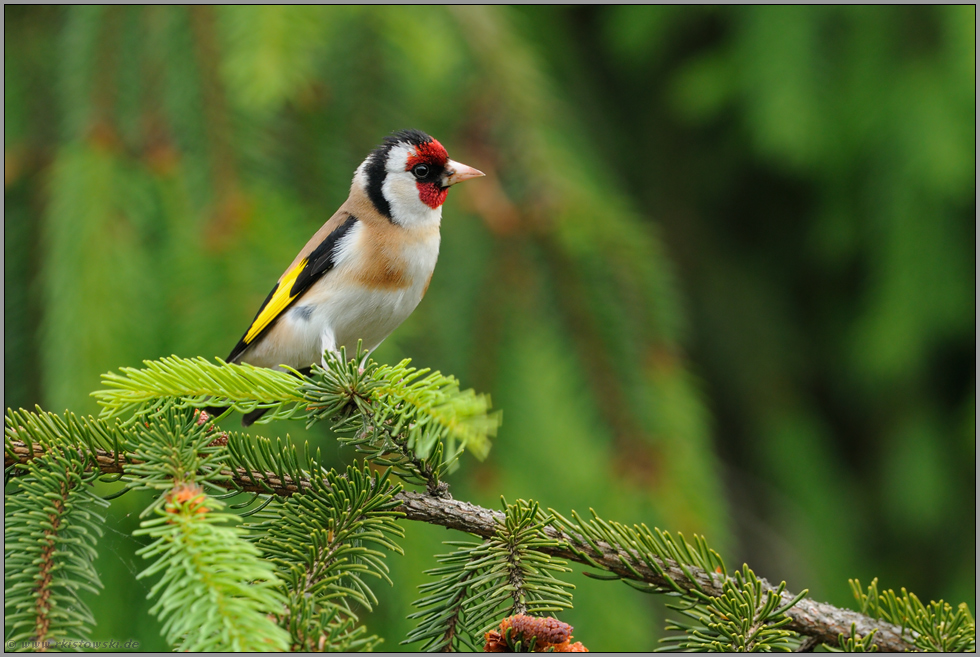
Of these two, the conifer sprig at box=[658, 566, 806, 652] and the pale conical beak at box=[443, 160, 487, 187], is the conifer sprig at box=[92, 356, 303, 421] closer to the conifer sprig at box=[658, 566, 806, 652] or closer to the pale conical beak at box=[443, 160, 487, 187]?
the conifer sprig at box=[658, 566, 806, 652]

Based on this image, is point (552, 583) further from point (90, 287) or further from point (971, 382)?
point (971, 382)

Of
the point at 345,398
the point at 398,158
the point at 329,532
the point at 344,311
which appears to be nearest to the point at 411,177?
the point at 398,158

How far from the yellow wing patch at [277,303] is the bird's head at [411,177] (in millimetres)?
327

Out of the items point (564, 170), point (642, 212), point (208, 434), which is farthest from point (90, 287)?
point (642, 212)

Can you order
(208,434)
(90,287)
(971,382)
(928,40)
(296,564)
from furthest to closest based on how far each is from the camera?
(971,382) < (928,40) < (90,287) < (208,434) < (296,564)

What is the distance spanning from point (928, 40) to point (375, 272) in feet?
7.92

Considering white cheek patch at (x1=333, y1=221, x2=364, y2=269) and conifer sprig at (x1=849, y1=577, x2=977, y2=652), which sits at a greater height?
white cheek patch at (x1=333, y1=221, x2=364, y2=269)

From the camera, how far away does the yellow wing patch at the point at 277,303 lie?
2020mm

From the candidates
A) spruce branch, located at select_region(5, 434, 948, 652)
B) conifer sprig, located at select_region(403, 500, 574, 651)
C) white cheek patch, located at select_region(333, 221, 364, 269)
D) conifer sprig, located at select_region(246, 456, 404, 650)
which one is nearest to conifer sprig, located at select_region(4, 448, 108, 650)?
spruce branch, located at select_region(5, 434, 948, 652)

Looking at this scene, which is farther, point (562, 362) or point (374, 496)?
point (562, 362)

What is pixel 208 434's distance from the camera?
126 centimetres

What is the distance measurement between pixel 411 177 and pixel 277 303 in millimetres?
565

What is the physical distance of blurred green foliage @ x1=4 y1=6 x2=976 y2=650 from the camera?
6.65ft

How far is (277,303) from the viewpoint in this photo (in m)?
2.06
